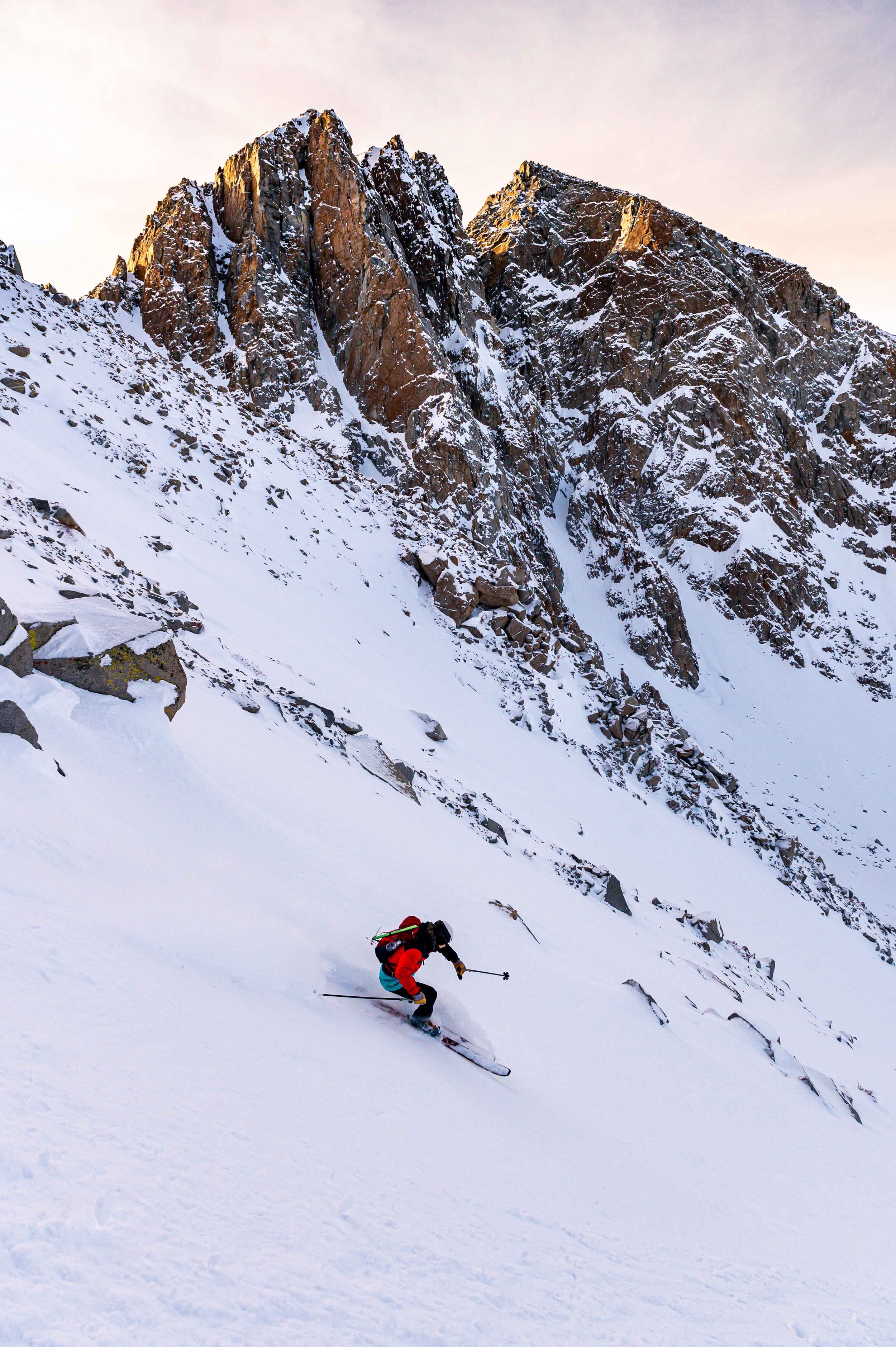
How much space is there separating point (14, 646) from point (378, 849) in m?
4.10

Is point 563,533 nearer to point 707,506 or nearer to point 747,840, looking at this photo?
point 707,506

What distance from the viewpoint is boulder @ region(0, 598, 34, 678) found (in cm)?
→ 501

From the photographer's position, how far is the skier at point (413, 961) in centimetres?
478

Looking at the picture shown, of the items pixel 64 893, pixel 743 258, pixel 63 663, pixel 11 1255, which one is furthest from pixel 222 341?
A: pixel 743 258

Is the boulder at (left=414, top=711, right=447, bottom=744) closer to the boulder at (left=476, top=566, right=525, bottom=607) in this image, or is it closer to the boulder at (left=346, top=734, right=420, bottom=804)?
the boulder at (left=346, top=734, right=420, bottom=804)

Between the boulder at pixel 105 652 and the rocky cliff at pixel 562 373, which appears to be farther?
the rocky cliff at pixel 562 373

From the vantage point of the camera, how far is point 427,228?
37.5 meters

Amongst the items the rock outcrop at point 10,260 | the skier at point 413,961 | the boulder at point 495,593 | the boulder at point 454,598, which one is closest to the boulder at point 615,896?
the skier at point 413,961

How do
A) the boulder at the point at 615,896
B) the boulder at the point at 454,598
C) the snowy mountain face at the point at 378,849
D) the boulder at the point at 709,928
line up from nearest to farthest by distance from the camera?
the snowy mountain face at the point at 378,849
the boulder at the point at 615,896
the boulder at the point at 709,928
the boulder at the point at 454,598

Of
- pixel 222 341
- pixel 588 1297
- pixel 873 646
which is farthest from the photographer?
pixel 873 646

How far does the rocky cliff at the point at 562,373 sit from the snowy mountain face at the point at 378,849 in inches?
14.1

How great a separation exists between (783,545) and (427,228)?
101ft

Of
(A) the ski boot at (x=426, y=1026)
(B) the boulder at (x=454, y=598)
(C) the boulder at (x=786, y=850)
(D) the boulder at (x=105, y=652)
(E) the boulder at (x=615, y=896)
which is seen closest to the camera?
(A) the ski boot at (x=426, y=1026)

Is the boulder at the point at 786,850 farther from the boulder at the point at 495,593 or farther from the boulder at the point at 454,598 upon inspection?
the boulder at the point at 454,598
